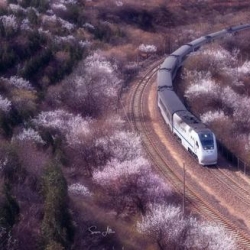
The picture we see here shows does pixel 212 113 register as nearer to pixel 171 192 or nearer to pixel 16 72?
pixel 171 192

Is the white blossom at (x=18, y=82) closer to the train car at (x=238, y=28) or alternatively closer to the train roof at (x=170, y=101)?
→ the train roof at (x=170, y=101)

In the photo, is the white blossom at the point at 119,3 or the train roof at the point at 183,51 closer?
the train roof at the point at 183,51

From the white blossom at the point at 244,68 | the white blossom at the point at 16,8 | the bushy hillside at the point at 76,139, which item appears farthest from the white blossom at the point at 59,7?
the white blossom at the point at 244,68

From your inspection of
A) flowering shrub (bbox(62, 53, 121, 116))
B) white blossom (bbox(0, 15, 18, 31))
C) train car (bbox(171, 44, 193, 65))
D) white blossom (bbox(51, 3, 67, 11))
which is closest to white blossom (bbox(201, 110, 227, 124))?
flowering shrub (bbox(62, 53, 121, 116))

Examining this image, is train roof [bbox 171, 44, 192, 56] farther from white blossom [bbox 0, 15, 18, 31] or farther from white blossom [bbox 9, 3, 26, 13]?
white blossom [bbox 9, 3, 26, 13]

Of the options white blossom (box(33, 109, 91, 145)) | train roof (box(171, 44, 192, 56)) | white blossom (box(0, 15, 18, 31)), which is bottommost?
train roof (box(171, 44, 192, 56))

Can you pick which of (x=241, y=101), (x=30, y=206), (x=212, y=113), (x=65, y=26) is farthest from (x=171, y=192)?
(x=65, y=26)

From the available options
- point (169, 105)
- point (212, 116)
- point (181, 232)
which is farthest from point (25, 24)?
point (181, 232)
